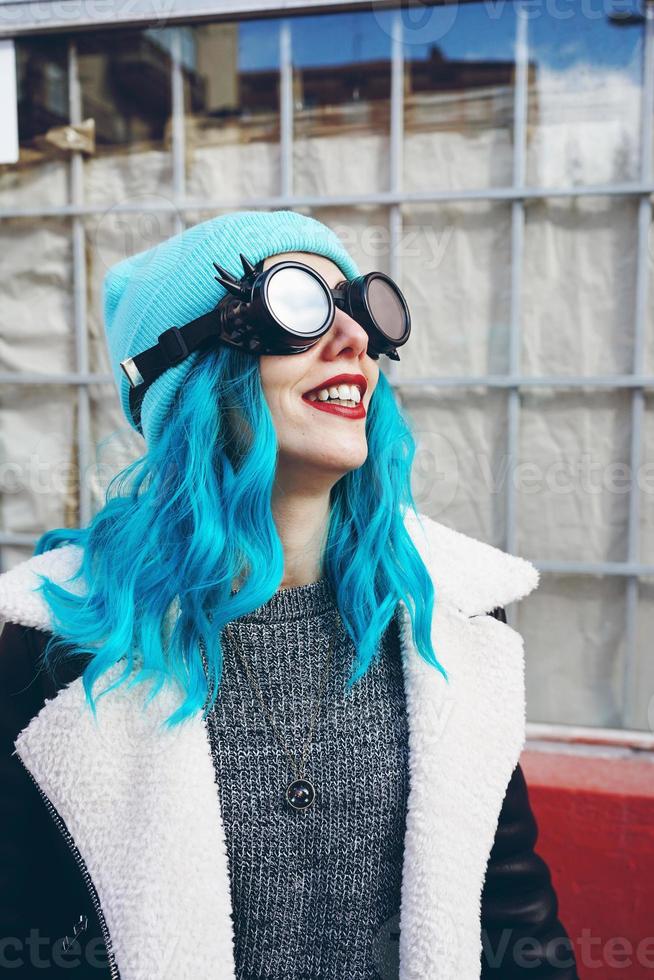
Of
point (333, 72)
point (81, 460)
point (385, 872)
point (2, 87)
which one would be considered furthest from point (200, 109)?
point (385, 872)

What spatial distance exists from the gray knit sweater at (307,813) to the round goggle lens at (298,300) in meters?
0.54

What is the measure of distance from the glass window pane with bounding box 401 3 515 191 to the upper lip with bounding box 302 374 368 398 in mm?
1325

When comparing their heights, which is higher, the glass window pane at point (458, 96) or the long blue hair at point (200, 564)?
the glass window pane at point (458, 96)

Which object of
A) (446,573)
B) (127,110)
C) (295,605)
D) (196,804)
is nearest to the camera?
(196,804)

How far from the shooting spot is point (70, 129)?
273 centimetres

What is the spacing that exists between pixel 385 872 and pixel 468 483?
145 centimetres

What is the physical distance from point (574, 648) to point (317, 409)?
154cm

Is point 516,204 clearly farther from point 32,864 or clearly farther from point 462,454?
point 32,864

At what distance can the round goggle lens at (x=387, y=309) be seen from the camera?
1.55 metres

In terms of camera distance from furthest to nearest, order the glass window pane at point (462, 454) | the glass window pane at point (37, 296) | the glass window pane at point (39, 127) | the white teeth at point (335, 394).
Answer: the glass window pane at point (37, 296) → the glass window pane at point (39, 127) → the glass window pane at point (462, 454) → the white teeth at point (335, 394)

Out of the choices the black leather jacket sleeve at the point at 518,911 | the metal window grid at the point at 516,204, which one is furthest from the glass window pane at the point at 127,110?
the black leather jacket sleeve at the point at 518,911

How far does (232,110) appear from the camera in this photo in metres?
2.62

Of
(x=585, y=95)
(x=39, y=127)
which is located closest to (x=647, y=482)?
(x=585, y=95)

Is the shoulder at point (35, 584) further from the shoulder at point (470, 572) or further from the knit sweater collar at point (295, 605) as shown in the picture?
the shoulder at point (470, 572)
